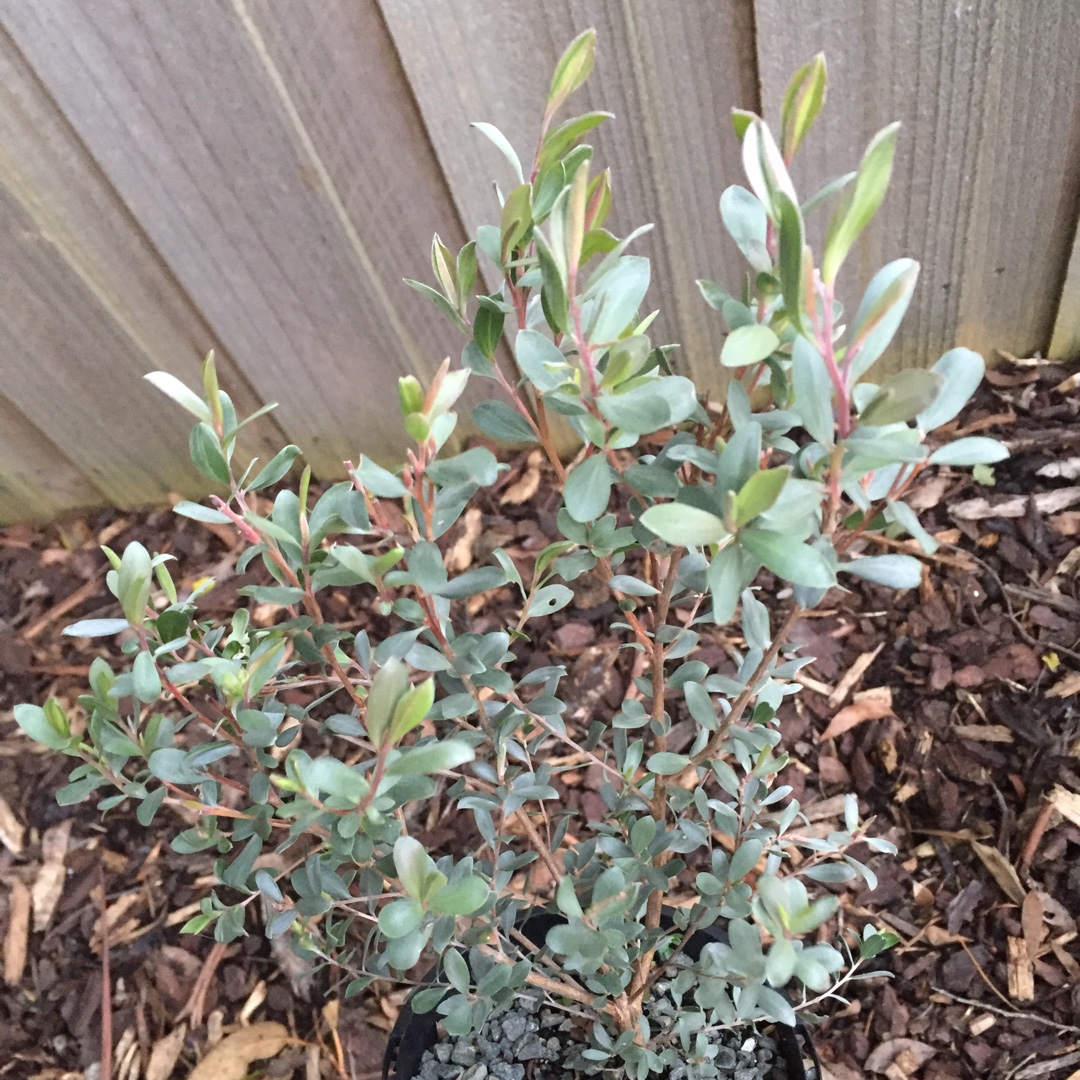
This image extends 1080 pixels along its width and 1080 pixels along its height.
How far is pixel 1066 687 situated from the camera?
1.34 m

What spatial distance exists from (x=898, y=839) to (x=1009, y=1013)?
250 mm

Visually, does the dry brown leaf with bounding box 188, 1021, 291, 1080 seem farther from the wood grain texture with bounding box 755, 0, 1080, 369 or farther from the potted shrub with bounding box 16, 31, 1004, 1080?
the wood grain texture with bounding box 755, 0, 1080, 369

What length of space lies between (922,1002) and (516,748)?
2.60ft

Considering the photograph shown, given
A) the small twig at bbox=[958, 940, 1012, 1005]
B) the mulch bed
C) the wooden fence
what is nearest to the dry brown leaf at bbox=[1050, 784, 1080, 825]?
the mulch bed

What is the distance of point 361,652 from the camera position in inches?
32.3

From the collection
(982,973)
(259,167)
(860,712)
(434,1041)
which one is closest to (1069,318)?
(860,712)

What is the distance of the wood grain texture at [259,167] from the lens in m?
1.19

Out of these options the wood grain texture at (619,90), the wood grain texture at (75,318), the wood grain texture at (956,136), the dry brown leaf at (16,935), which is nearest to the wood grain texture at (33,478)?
the wood grain texture at (75,318)

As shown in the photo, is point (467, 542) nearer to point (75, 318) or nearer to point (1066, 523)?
point (75, 318)

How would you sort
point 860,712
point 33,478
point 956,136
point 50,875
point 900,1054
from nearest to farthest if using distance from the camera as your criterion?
point 900,1054 → point 956,136 → point 860,712 → point 50,875 → point 33,478

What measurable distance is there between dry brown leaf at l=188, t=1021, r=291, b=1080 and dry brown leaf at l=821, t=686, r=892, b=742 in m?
0.97

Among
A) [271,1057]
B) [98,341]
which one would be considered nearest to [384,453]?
[98,341]

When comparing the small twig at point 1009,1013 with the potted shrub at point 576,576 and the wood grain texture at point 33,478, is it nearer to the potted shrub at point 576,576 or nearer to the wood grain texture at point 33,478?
the potted shrub at point 576,576

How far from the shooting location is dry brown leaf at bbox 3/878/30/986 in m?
1.45
